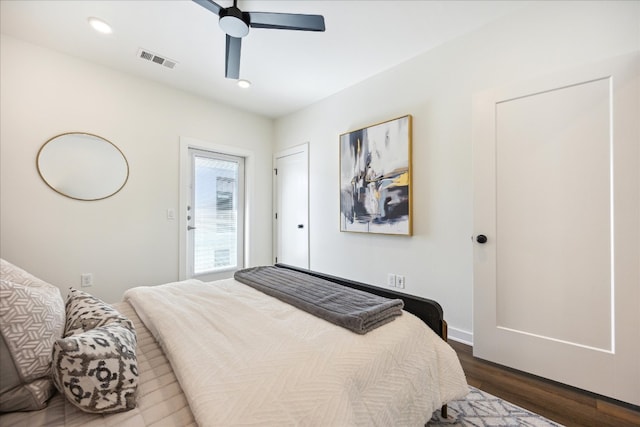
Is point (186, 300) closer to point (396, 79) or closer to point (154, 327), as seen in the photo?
point (154, 327)

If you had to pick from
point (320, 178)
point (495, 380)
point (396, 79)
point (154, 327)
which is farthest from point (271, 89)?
point (495, 380)

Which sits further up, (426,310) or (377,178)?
(377,178)

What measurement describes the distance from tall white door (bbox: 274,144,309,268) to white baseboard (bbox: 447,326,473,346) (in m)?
1.89

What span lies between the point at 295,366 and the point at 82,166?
2.94 m

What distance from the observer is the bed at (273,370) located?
0.73 meters

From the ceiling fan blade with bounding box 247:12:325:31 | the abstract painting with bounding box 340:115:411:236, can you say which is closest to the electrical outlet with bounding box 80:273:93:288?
the abstract painting with bounding box 340:115:411:236

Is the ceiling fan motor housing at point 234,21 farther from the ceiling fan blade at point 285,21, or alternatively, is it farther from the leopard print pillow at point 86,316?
the leopard print pillow at point 86,316

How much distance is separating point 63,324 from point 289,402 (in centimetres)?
88

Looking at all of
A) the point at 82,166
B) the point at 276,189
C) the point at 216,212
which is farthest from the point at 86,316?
the point at 276,189

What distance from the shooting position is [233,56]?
2023mm

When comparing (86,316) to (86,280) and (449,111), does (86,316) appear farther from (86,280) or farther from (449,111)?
(449,111)

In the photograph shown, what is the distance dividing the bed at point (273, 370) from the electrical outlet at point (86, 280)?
160cm

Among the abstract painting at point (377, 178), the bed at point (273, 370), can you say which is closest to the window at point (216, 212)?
the abstract painting at point (377, 178)

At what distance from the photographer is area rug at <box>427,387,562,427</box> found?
4.38ft
